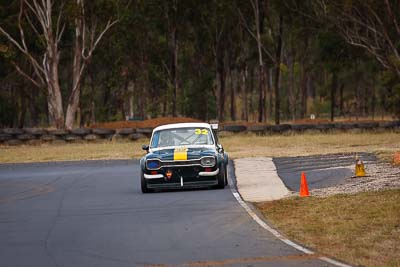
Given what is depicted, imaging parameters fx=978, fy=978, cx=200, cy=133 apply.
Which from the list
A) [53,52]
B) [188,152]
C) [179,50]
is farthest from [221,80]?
[188,152]

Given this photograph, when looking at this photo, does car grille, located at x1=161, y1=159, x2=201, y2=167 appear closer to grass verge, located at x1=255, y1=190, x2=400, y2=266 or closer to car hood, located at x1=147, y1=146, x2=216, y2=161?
car hood, located at x1=147, y1=146, x2=216, y2=161

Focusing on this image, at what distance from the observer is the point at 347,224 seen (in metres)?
14.8

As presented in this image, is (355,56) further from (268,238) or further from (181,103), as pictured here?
(268,238)

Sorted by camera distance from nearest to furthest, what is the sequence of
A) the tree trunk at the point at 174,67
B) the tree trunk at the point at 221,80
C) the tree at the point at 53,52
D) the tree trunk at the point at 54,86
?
the tree at the point at 53,52 → the tree trunk at the point at 54,86 → the tree trunk at the point at 174,67 → the tree trunk at the point at 221,80

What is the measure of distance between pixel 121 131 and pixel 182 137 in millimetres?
28590

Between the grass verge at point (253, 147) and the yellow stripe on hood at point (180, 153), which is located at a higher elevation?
the yellow stripe on hood at point (180, 153)

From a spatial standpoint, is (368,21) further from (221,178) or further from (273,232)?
(273,232)

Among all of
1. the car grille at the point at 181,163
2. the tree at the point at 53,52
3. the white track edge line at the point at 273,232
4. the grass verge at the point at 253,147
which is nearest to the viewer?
the white track edge line at the point at 273,232

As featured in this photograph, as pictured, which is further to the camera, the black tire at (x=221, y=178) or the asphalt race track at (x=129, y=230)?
the black tire at (x=221, y=178)

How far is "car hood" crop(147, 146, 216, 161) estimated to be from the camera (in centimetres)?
2205

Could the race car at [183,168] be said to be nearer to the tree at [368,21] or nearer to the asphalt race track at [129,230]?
the asphalt race track at [129,230]

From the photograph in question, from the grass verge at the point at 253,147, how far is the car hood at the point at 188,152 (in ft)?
35.4

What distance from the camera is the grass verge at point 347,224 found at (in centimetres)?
1194

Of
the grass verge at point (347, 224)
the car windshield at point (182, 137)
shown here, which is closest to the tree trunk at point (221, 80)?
the car windshield at point (182, 137)
